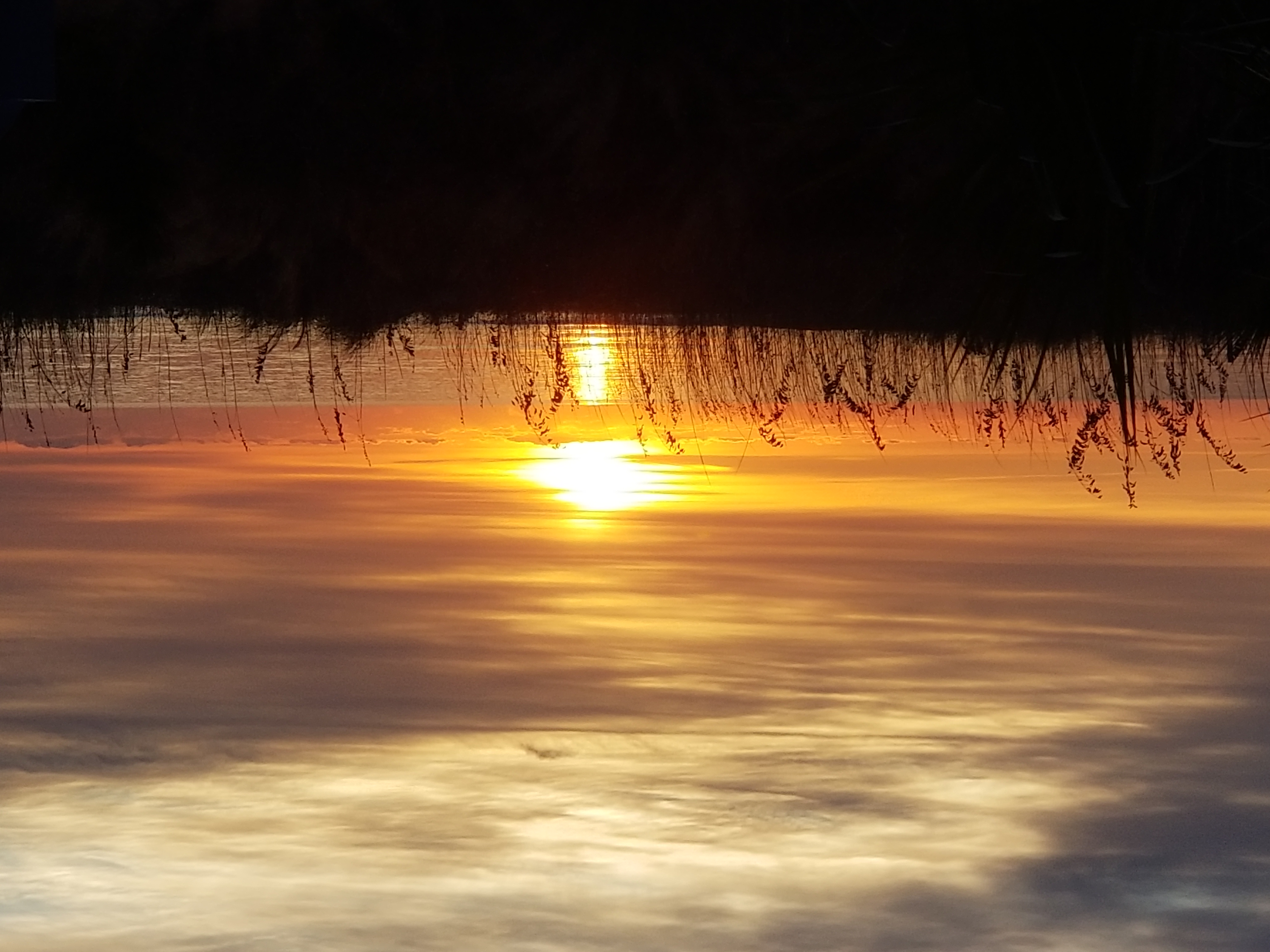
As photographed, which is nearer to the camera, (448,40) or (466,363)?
(448,40)

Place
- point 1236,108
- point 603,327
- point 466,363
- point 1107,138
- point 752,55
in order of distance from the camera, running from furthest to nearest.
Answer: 1. point 466,363
2. point 603,327
3. point 752,55
4. point 1236,108
5. point 1107,138

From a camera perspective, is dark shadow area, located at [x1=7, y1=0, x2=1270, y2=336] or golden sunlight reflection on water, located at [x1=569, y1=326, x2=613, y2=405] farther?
golden sunlight reflection on water, located at [x1=569, y1=326, x2=613, y2=405]

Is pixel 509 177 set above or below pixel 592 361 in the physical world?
above

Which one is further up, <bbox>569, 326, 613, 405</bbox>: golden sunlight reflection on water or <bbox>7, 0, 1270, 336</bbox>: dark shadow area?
<bbox>7, 0, 1270, 336</bbox>: dark shadow area

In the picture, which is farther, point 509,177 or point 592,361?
point 592,361

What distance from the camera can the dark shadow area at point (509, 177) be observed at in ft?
23.1

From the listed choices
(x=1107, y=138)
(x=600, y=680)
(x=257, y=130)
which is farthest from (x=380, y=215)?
(x=1107, y=138)

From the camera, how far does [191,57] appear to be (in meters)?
7.38

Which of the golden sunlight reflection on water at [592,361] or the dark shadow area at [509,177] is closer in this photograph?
the dark shadow area at [509,177]

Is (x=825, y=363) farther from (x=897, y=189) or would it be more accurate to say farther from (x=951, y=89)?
(x=951, y=89)

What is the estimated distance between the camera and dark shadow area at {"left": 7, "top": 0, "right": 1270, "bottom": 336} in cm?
704

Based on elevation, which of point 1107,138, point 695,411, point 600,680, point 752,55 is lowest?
point 600,680

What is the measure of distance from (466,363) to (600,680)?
5.71 feet

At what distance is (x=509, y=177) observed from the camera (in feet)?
24.5
